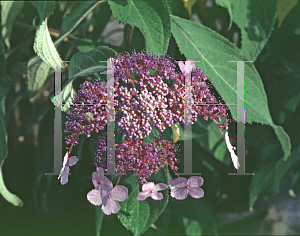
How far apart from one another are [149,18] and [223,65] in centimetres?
16

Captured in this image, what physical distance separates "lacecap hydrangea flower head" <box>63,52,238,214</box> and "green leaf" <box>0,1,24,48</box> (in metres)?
0.49

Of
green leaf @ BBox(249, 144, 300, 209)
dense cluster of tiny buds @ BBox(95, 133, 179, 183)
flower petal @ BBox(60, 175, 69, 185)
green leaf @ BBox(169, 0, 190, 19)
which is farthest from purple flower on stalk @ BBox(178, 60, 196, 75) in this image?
green leaf @ BBox(249, 144, 300, 209)

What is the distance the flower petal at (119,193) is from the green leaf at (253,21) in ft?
1.20

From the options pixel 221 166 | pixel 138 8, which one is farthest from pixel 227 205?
pixel 138 8

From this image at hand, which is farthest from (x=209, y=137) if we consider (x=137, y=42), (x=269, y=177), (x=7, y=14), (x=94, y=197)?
(x=7, y=14)

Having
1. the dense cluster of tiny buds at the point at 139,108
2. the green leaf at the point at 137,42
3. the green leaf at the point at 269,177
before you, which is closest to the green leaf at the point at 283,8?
the green leaf at the point at 269,177

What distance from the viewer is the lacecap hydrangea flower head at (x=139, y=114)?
349mm

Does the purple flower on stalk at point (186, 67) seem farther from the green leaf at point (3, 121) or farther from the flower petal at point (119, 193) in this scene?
the green leaf at point (3, 121)

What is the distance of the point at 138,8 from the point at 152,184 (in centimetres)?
26

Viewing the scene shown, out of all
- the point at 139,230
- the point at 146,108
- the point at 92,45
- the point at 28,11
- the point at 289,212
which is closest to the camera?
the point at 146,108

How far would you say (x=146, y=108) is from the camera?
0.34 m

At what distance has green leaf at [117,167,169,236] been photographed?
1.44 feet

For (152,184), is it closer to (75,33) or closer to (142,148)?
(142,148)

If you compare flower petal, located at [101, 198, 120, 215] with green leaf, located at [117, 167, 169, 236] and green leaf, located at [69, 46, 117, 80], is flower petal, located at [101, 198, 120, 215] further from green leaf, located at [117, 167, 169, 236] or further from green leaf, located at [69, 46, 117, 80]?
green leaf, located at [69, 46, 117, 80]
